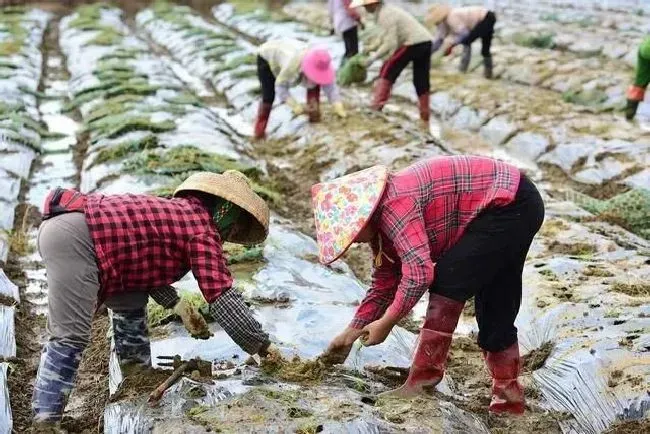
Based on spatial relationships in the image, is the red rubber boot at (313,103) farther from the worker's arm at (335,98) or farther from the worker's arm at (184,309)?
the worker's arm at (184,309)

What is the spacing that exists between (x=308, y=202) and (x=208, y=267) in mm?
3536

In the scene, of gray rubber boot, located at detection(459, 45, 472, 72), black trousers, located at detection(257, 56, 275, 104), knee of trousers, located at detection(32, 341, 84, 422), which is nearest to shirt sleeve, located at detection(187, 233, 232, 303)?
knee of trousers, located at detection(32, 341, 84, 422)

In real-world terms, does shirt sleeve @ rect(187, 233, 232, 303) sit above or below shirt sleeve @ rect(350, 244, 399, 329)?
above

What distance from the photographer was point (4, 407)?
3023mm

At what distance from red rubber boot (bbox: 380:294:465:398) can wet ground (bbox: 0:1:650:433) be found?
0.37 ft

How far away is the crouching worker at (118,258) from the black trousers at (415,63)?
17.3 feet

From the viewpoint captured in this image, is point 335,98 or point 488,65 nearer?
point 335,98

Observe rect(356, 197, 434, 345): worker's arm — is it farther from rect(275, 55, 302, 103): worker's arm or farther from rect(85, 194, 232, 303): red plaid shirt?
rect(275, 55, 302, 103): worker's arm

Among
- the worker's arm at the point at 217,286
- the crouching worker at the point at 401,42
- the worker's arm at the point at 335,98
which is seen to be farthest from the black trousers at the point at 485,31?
the worker's arm at the point at 217,286

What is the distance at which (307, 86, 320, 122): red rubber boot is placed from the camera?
7.86 m

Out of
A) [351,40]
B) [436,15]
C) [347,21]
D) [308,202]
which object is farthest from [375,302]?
[436,15]

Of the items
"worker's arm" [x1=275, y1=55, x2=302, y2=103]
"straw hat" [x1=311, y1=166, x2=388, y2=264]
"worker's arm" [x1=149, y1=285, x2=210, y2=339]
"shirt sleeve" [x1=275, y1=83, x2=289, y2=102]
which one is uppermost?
"straw hat" [x1=311, y1=166, x2=388, y2=264]

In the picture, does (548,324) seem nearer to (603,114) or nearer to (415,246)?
(415,246)

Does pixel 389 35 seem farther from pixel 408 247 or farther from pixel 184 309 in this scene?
pixel 408 247
